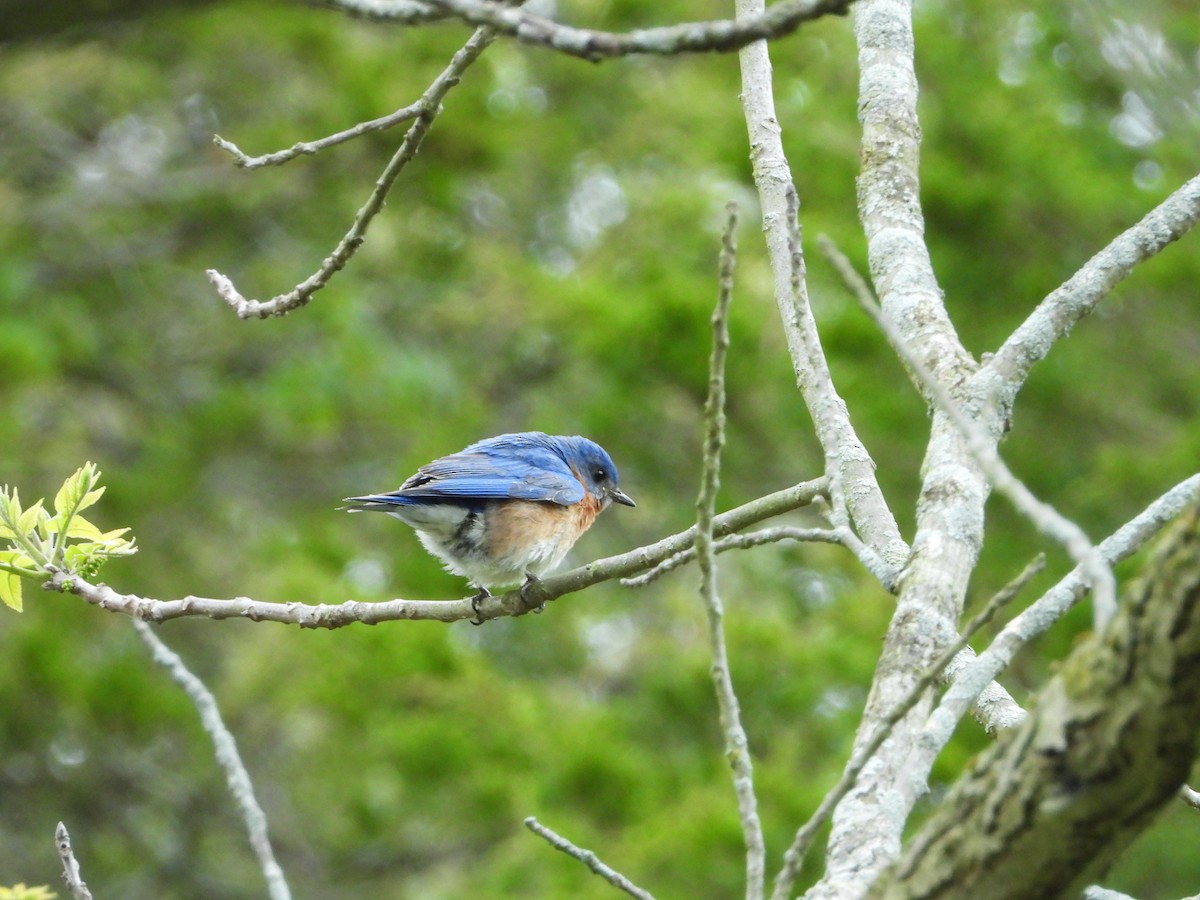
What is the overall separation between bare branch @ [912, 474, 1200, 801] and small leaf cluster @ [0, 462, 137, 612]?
6.77ft

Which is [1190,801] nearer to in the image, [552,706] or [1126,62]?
[1126,62]

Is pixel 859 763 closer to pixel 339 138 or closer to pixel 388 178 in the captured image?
pixel 388 178

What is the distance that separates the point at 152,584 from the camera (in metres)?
12.9

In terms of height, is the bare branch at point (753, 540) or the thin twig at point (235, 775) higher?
the bare branch at point (753, 540)

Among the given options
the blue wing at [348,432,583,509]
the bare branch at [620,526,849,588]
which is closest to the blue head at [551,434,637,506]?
the blue wing at [348,432,583,509]

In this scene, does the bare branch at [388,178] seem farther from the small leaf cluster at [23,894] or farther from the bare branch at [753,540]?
the small leaf cluster at [23,894]

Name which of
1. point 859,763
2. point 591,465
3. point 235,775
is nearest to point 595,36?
point 859,763

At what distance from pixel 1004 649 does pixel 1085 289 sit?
4.04ft

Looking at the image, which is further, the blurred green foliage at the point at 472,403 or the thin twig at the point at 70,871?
the blurred green foliage at the point at 472,403

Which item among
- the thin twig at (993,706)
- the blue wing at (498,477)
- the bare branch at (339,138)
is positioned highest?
the bare branch at (339,138)

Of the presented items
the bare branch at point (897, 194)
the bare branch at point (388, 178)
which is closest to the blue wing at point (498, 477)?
the bare branch at point (388, 178)

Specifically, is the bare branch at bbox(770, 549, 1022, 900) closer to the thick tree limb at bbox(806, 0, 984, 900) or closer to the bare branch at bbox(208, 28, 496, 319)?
the thick tree limb at bbox(806, 0, 984, 900)

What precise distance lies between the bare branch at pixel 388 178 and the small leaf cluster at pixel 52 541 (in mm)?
600

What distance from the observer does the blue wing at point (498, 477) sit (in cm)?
569
